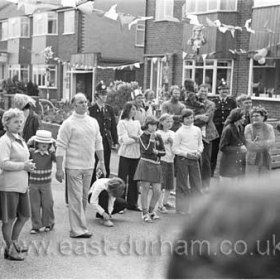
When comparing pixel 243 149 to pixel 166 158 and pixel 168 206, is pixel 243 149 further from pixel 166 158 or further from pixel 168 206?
pixel 168 206

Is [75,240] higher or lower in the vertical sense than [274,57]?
lower

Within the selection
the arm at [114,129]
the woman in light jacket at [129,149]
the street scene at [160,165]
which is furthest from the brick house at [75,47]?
the woman in light jacket at [129,149]

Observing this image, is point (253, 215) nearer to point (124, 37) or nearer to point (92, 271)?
point (92, 271)

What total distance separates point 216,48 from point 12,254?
1593 centimetres

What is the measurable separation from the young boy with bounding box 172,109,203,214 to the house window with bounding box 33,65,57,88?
1100 inches

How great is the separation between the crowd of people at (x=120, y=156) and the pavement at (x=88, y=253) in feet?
0.51

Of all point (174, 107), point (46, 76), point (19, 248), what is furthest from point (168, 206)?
point (46, 76)

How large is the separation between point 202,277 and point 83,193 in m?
6.02

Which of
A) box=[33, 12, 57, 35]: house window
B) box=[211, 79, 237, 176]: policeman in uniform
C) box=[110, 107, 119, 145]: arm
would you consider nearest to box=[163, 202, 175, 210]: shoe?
box=[110, 107, 119, 145]: arm

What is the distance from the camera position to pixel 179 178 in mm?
8039

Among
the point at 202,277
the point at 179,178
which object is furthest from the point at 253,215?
the point at 179,178

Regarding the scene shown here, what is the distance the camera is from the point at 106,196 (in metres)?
7.40

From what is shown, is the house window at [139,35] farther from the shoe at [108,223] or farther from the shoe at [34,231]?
the shoe at [34,231]

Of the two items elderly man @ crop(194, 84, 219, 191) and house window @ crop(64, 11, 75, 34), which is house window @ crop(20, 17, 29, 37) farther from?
elderly man @ crop(194, 84, 219, 191)
